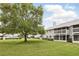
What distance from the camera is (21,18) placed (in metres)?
12.7

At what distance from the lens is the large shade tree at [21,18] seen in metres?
12.6

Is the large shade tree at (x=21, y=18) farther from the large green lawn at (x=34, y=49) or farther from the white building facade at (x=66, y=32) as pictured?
the white building facade at (x=66, y=32)

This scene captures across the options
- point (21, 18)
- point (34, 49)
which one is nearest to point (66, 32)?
point (21, 18)

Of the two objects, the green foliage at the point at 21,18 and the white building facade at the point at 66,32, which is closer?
the green foliage at the point at 21,18

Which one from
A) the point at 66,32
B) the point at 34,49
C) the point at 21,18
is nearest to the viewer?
the point at 34,49

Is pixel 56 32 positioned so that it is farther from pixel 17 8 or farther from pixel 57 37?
pixel 17 8

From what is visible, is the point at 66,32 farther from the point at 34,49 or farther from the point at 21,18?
the point at 34,49

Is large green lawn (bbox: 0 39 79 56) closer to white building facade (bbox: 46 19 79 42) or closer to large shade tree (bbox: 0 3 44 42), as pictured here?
large shade tree (bbox: 0 3 44 42)

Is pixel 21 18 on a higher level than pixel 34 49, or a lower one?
higher

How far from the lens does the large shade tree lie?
496 inches

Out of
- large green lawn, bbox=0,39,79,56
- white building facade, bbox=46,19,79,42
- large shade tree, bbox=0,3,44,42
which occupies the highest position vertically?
large shade tree, bbox=0,3,44,42

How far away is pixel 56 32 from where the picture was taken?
15898 mm

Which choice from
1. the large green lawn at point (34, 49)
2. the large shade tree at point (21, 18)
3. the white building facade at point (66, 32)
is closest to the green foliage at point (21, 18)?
the large shade tree at point (21, 18)

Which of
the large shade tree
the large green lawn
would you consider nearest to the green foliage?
the large shade tree
